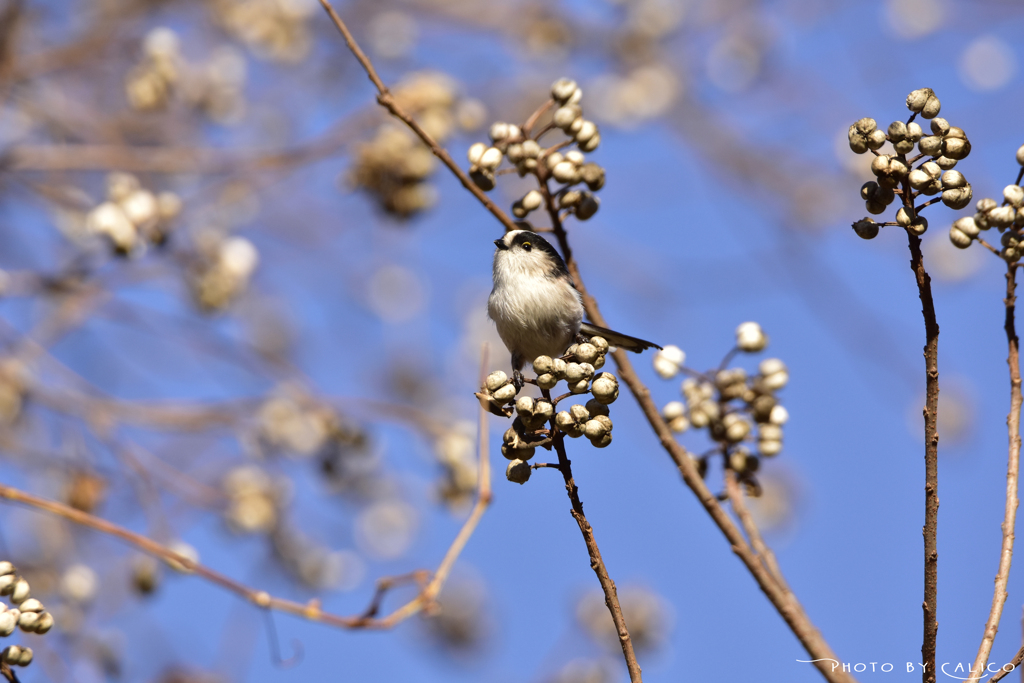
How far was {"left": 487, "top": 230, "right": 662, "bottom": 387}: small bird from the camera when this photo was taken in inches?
93.3

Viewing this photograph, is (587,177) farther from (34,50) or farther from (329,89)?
(329,89)

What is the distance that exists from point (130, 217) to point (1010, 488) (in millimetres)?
3300

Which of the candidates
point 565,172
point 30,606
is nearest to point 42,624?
point 30,606

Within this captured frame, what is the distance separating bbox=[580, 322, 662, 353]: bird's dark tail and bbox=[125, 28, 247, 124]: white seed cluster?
279 cm

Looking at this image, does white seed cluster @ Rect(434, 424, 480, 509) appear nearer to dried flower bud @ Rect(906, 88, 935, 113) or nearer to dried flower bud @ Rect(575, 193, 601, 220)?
dried flower bud @ Rect(575, 193, 601, 220)

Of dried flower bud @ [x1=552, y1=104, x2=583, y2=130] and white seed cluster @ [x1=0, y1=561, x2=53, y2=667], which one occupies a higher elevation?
dried flower bud @ [x1=552, y1=104, x2=583, y2=130]

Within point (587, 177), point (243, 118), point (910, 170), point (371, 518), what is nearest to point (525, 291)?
point (587, 177)

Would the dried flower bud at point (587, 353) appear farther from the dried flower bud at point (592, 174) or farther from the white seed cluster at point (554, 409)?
the dried flower bud at point (592, 174)

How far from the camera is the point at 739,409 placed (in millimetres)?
2492

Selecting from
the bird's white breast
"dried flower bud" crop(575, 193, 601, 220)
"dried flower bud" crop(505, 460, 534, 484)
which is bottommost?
"dried flower bud" crop(505, 460, 534, 484)

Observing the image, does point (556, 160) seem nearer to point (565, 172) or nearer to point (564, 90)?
point (565, 172)

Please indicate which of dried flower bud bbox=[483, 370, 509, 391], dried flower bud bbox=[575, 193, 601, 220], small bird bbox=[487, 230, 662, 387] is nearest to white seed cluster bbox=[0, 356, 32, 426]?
small bird bbox=[487, 230, 662, 387]

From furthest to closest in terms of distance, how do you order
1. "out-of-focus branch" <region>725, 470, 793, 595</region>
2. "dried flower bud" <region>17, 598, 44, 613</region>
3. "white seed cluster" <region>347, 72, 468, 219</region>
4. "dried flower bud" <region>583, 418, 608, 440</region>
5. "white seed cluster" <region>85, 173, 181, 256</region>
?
1. "white seed cluster" <region>347, 72, 468, 219</region>
2. "white seed cluster" <region>85, 173, 181, 256</region>
3. "out-of-focus branch" <region>725, 470, 793, 595</region>
4. "dried flower bud" <region>17, 598, 44, 613</region>
5. "dried flower bud" <region>583, 418, 608, 440</region>

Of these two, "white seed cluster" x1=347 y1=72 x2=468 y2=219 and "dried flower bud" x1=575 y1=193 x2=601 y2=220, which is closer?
"dried flower bud" x1=575 y1=193 x2=601 y2=220
